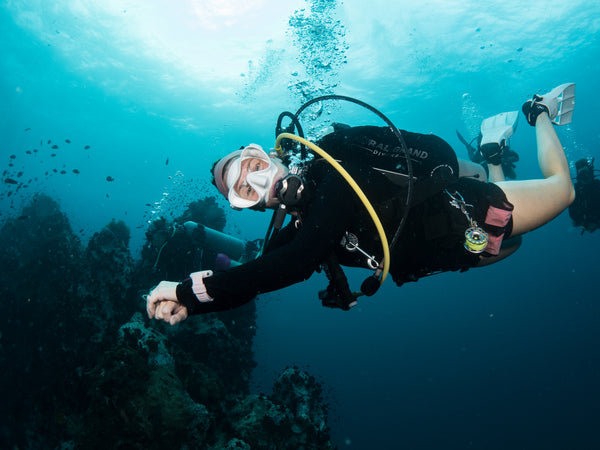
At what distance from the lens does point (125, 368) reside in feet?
15.4

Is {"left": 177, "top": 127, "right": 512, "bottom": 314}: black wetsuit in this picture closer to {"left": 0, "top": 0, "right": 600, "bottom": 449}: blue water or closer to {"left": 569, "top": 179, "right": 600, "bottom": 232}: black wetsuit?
{"left": 569, "top": 179, "right": 600, "bottom": 232}: black wetsuit

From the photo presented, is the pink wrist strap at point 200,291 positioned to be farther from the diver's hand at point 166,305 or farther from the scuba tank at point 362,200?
the scuba tank at point 362,200

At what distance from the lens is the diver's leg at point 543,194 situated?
271cm

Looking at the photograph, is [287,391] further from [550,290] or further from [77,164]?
[77,164]

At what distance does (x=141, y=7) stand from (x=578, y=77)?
4326 cm

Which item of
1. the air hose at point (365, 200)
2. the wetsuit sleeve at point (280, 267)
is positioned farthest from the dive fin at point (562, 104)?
the wetsuit sleeve at point (280, 267)

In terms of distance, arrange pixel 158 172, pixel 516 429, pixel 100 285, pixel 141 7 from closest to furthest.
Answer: pixel 100 285, pixel 141 7, pixel 516 429, pixel 158 172

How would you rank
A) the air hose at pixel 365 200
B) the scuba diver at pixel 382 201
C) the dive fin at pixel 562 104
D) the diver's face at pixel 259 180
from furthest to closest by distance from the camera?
the dive fin at pixel 562 104 → the diver's face at pixel 259 180 → the scuba diver at pixel 382 201 → the air hose at pixel 365 200

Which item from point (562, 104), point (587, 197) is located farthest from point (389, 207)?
point (587, 197)

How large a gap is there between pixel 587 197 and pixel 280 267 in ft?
24.7

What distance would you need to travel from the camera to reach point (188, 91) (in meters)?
26.1

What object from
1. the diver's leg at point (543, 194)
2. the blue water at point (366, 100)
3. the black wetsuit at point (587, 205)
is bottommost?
the diver's leg at point (543, 194)

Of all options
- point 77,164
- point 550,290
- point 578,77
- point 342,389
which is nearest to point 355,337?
point 342,389

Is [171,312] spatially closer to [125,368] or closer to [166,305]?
[166,305]
